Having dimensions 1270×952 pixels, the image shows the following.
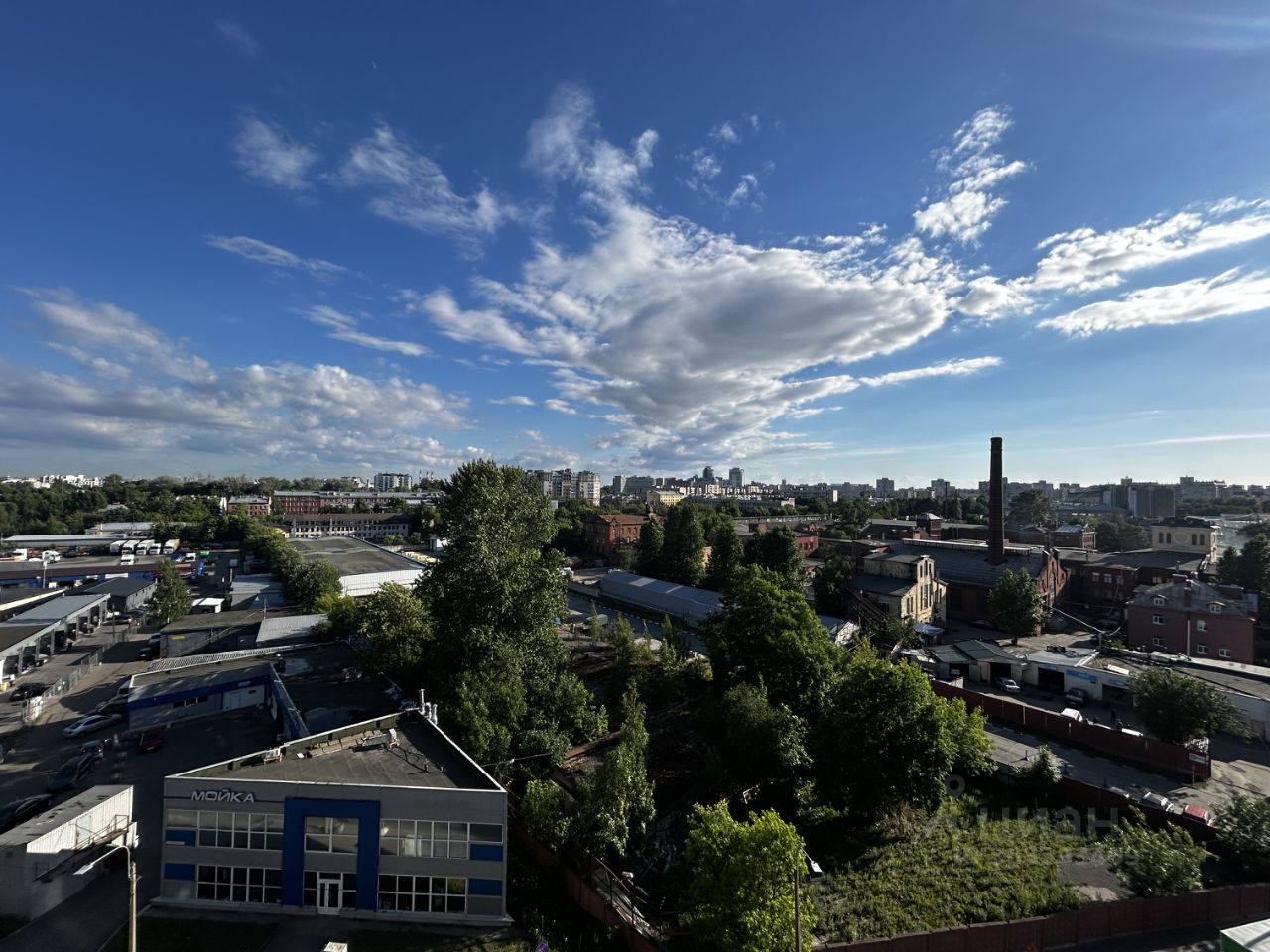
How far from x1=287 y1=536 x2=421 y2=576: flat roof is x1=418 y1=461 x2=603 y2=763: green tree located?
31.1 meters

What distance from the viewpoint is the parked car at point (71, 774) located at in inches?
810

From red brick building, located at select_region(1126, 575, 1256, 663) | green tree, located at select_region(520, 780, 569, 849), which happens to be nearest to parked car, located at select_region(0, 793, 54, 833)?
green tree, located at select_region(520, 780, 569, 849)

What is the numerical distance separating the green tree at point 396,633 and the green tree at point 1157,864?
26325 mm

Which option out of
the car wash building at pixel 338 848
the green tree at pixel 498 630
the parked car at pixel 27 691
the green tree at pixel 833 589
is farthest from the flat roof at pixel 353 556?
the green tree at pixel 833 589

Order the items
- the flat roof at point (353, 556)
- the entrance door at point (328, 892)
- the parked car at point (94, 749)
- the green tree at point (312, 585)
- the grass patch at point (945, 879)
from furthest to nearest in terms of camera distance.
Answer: the flat roof at point (353, 556) → the green tree at point (312, 585) → the parked car at point (94, 749) → the entrance door at point (328, 892) → the grass patch at point (945, 879)

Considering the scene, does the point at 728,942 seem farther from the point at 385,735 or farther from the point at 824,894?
the point at 385,735

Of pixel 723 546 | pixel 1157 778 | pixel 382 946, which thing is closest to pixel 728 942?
pixel 382 946

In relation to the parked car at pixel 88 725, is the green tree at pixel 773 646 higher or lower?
higher

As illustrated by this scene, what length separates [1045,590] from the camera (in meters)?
43.4

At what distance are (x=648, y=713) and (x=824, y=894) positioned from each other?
11.6m

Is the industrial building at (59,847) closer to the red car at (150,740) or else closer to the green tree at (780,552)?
the red car at (150,740)

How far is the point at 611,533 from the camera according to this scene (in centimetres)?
7325

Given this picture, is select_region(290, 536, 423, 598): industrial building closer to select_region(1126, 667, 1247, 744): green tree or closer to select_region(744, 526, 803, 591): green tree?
select_region(744, 526, 803, 591): green tree

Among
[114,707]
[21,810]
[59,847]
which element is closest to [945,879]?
[59,847]
